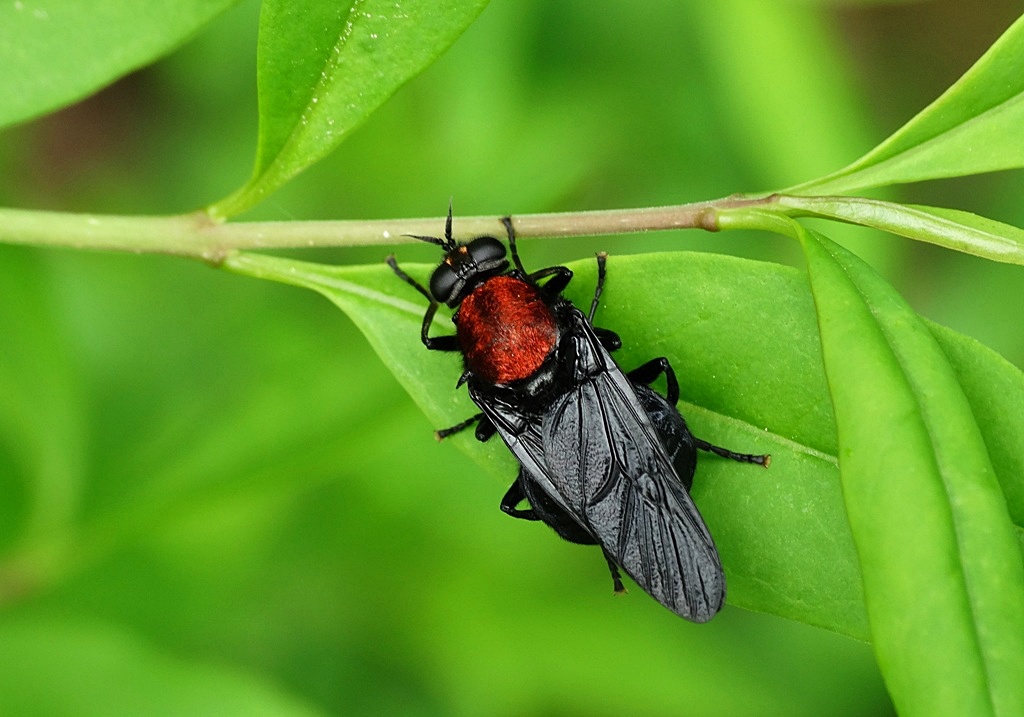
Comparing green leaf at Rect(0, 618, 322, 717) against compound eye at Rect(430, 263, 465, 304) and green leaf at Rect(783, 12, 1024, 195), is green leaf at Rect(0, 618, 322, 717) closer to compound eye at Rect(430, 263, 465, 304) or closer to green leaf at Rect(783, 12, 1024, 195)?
compound eye at Rect(430, 263, 465, 304)

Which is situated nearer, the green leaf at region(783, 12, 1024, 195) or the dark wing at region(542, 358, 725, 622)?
the green leaf at region(783, 12, 1024, 195)

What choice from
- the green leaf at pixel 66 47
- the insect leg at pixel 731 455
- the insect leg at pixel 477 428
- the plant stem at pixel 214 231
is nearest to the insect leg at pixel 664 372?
the insect leg at pixel 731 455

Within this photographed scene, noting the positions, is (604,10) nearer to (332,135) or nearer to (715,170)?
(715,170)

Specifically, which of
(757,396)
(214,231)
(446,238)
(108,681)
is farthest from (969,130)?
(108,681)

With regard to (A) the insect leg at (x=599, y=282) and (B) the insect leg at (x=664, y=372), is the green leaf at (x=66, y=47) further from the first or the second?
(B) the insect leg at (x=664, y=372)

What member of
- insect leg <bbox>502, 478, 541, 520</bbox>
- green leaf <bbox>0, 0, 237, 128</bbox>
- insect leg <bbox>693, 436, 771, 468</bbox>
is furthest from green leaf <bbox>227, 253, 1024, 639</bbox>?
insect leg <bbox>502, 478, 541, 520</bbox>
